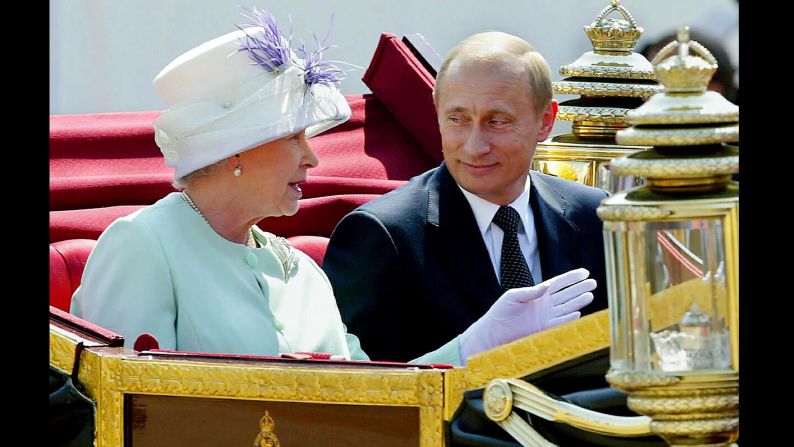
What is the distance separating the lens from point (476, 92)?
8.25 feet

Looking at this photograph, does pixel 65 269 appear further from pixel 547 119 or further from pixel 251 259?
pixel 547 119

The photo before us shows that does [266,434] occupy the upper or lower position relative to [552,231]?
lower

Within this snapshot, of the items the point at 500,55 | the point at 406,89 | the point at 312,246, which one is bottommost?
the point at 312,246

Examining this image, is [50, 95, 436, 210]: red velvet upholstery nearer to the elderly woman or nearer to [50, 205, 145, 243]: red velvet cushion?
[50, 205, 145, 243]: red velvet cushion

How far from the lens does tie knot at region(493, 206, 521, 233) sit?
2.51m

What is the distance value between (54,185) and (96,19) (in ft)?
5.02

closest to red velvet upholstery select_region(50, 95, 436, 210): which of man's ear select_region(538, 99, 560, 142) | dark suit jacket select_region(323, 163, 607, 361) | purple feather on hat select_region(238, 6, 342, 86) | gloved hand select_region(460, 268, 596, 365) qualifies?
man's ear select_region(538, 99, 560, 142)

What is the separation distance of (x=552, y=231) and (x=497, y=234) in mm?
112

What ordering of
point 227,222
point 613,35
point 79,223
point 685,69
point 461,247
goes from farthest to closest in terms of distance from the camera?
Answer: point 613,35 < point 79,223 < point 461,247 < point 227,222 < point 685,69

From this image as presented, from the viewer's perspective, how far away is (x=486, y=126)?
2.55m

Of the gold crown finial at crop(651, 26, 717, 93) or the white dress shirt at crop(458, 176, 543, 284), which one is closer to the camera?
the gold crown finial at crop(651, 26, 717, 93)

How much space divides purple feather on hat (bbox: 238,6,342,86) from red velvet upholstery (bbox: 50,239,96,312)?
1.53 ft

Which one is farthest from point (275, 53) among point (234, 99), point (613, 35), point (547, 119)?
point (613, 35)

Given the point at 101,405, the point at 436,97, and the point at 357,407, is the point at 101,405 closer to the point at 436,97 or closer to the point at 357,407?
the point at 357,407
